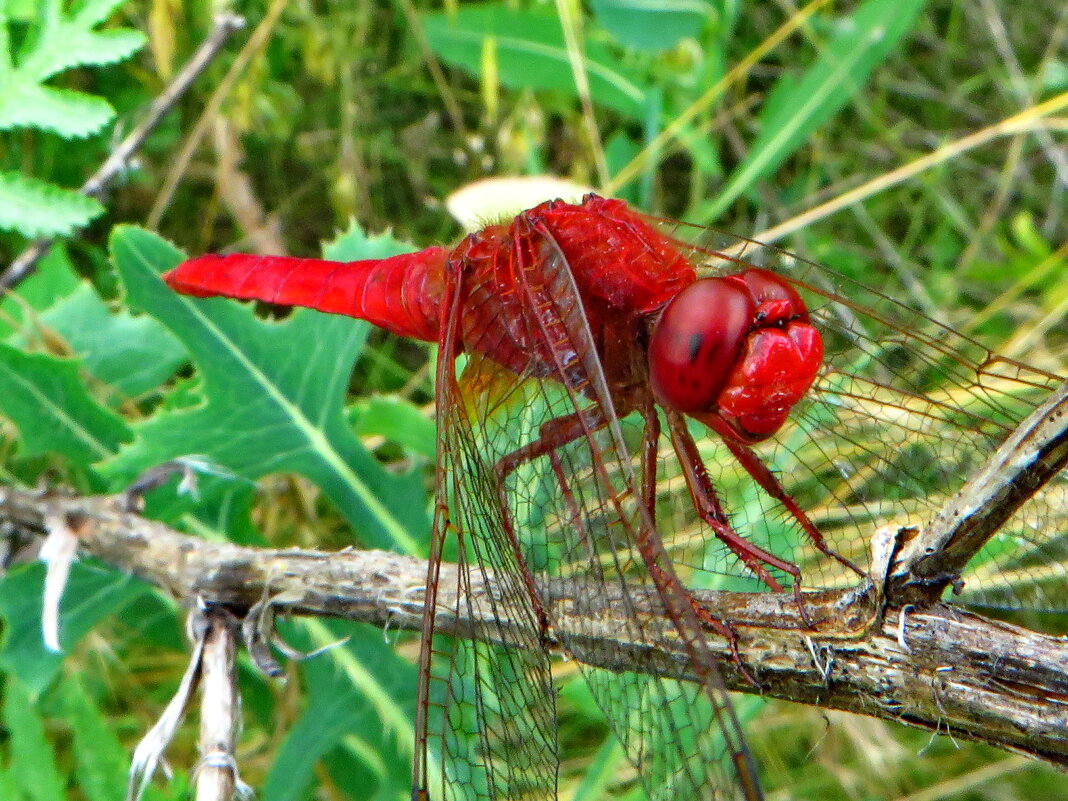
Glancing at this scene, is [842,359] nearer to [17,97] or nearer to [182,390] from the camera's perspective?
[182,390]

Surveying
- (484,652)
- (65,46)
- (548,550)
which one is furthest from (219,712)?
(65,46)

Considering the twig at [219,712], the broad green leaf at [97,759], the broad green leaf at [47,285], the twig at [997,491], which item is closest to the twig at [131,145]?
the broad green leaf at [47,285]

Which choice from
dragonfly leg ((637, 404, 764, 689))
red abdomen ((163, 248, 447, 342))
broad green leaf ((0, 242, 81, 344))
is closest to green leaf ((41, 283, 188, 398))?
broad green leaf ((0, 242, 81, 344))

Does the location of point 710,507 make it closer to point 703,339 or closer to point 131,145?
point 703,339

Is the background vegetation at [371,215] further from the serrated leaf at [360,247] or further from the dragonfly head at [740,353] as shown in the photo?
the dragonfly head at [740,353]

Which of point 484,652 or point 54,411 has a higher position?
point 54,411

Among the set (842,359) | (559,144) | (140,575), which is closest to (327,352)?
(140,575)
